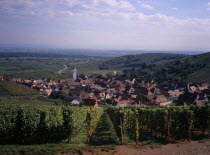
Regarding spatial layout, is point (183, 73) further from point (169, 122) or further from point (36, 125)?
point (36, 125)

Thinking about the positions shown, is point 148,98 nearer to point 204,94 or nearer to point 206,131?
point 204,94

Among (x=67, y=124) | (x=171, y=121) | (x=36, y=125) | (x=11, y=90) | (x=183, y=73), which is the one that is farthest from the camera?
(x=183, y=73)

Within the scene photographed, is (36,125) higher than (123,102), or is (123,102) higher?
(36,125)

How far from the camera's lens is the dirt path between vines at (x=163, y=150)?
34.9 feet

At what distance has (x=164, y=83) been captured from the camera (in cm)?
8794

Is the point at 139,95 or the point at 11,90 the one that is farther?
the point at 139,95

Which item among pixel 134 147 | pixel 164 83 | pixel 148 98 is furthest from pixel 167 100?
pixel 134 147

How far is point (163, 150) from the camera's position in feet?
36.8

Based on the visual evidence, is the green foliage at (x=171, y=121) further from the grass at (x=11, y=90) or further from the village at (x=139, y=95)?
the grass at (x=11, y=90)

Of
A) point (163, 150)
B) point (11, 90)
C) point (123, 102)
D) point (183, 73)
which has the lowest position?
point (123, 102)

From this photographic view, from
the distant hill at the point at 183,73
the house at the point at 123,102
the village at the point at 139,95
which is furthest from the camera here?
the distant hill at the point at 183,73

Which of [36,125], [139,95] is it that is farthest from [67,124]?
[139,95]

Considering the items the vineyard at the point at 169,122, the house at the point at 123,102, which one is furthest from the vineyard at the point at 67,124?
the house at the point at 123,102

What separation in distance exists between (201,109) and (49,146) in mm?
11800
